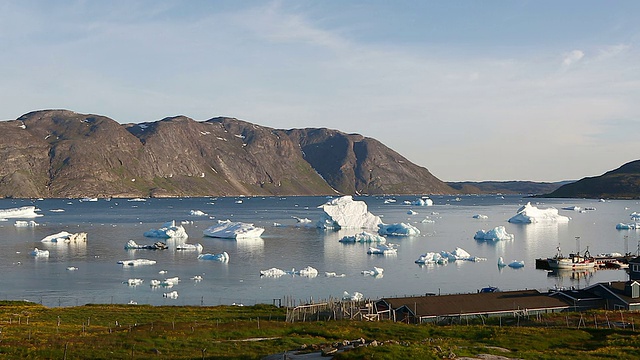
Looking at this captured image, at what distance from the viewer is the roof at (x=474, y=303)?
49.9 metres

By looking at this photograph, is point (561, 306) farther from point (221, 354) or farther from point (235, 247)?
point (235, 247)

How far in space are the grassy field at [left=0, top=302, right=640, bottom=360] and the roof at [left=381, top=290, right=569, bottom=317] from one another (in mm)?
2150

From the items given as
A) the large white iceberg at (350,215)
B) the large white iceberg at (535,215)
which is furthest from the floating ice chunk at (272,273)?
the large white iceberg at (535,215)

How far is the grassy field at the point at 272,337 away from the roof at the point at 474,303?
215cm

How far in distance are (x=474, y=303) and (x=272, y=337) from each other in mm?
22160

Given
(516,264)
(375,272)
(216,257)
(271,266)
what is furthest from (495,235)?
(216,257)

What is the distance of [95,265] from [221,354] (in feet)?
218

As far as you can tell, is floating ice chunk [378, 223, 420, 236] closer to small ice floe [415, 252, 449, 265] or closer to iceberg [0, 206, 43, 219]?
small ice floe [415, 252, 449, 265]

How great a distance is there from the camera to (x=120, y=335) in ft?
112

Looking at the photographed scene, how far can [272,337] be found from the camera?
36.1 meters

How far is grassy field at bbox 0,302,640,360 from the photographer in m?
28.9

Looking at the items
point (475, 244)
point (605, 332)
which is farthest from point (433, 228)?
point (605, 332)

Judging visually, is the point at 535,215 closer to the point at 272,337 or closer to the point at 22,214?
the point at 272,337

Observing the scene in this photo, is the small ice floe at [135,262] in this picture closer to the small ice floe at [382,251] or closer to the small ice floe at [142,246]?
the small ice floe at [142,246]
